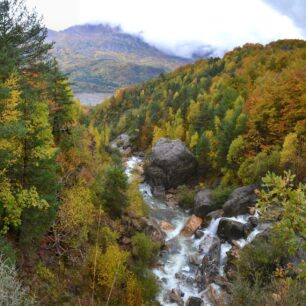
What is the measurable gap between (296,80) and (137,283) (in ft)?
139

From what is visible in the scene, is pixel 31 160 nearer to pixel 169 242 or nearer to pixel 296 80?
pixel 169 242

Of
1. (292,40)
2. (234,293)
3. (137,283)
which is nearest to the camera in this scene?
(234,293)

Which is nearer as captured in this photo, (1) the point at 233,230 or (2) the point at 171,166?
(1) the point at 233,230

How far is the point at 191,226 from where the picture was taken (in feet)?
160

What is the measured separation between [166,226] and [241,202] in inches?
445

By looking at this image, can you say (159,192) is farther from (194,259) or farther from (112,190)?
(112,190)

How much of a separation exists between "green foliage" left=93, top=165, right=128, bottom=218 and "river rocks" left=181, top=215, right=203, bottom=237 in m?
13.6

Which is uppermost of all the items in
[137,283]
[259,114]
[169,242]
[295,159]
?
[259,114]

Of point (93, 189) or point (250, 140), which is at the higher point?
point (250, 140)

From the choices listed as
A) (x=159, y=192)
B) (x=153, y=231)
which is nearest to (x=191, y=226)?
(x=153, y=231)

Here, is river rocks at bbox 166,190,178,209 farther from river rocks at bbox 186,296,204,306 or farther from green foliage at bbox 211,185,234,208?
river rocks at bbox 186,296,204,306

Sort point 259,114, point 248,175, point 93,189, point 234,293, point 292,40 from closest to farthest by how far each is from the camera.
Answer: point 234,293 → point 93,189 → point 248,175 → point 259,114 → point 292,40

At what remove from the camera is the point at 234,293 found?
18719 millimetres

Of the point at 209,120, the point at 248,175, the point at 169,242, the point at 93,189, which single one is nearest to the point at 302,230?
the point at 93,189
